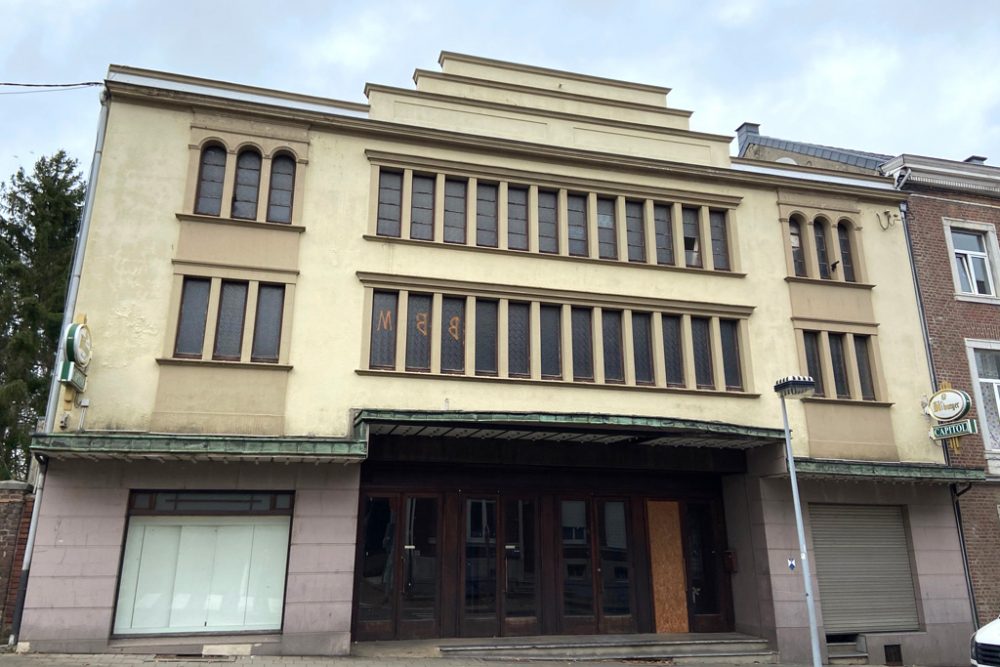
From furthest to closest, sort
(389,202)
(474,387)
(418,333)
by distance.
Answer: (389,202) → (418,333) → (474,387)

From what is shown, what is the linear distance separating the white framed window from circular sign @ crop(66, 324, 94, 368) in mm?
19163

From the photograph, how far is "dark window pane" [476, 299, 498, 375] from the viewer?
559 inches

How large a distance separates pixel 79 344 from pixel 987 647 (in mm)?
14691

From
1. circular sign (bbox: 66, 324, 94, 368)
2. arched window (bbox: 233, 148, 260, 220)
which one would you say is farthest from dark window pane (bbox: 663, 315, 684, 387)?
circular sign (bbox: 66, 324, 94, 368)

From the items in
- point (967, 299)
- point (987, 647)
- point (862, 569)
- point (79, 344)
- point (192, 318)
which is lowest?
point (987, 647)

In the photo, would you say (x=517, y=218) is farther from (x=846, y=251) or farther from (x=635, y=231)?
(x=846, y=251)

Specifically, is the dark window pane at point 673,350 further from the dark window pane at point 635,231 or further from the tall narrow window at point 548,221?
the tall narrow window at point 548,221

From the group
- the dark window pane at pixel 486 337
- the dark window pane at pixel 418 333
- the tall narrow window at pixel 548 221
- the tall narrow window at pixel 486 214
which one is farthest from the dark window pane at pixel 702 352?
the dark window pane at pixel 418 333

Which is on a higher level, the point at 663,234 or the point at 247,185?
the point at 663,234

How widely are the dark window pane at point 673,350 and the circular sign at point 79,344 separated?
10996 mm

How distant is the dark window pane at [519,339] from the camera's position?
565 inches

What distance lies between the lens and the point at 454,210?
15102 mm

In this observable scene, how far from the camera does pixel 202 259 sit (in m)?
13.1

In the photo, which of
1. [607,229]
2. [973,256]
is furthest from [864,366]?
[607,229]
